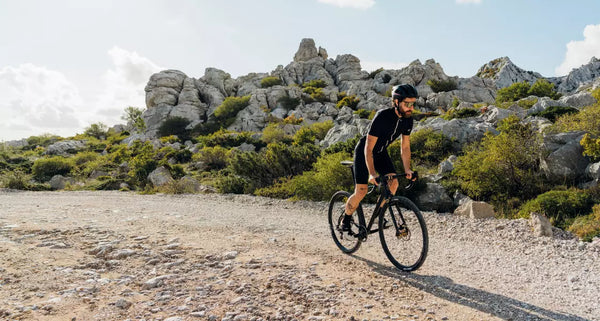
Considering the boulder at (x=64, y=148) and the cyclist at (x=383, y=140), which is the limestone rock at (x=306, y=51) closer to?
the boulder at (x=64, y=148)

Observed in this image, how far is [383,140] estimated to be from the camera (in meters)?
4.40

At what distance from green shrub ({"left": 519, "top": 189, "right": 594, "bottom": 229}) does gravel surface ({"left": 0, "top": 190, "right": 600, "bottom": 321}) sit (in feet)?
2.88

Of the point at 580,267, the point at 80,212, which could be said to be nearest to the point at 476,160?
the point at 580,267

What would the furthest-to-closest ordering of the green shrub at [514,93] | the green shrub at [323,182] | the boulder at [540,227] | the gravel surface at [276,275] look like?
the green shrub at [514,93] → the green shrub at [323,182] → the boulder at [540,227] → the gravel surface at [276,275]

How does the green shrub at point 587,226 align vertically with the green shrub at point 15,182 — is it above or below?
below

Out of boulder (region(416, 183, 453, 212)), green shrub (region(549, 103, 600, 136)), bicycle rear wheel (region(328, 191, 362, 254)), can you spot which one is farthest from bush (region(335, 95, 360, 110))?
bicycle rear wheel (region(328, 191, 362, 254))

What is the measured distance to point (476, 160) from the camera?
9.32m

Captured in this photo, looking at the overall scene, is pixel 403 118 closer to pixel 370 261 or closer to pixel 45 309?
pixel 370 261

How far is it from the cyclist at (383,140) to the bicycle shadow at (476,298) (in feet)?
3.67

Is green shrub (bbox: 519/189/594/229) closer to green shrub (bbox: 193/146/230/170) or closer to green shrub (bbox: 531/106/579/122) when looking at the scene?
green shrub (bbox: 531/106/579/122)

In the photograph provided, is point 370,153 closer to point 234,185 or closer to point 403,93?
point 403,93

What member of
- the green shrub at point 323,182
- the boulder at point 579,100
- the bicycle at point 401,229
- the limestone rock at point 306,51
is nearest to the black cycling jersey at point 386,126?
the bicycle at point 401,229

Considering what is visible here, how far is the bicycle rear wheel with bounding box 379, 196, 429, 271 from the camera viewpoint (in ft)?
13.3

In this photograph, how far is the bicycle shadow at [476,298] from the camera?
321cm
